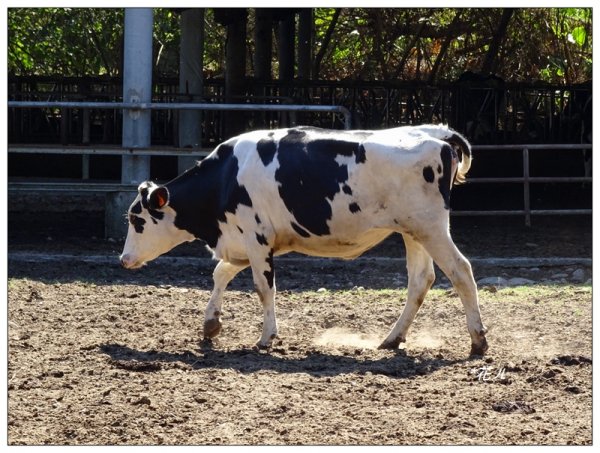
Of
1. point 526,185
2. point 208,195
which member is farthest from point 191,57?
point 208,195

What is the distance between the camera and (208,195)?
8.80 meters

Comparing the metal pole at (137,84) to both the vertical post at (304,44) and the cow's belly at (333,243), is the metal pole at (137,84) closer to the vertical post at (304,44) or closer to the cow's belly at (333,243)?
the cow's belly at (333,243)

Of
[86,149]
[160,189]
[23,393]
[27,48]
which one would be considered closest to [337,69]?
[27,48]

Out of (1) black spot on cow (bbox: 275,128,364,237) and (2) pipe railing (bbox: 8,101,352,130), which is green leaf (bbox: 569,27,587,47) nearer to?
(2) pipe railing (bbox: 8,101,352,130)

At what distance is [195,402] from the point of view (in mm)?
6582

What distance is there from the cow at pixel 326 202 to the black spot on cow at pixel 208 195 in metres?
0.01

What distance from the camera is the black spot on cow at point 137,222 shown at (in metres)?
9.04

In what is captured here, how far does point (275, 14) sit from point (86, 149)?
21.5ft

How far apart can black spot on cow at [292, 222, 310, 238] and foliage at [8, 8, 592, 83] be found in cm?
1483

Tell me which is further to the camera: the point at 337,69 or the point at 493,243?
the point at 337,69

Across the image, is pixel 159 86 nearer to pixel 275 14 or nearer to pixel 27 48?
pixel 275 14

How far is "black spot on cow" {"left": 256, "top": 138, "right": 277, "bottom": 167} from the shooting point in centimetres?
840

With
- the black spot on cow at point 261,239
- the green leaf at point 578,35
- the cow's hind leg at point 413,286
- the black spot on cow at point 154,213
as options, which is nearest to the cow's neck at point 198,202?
the black spot on cow at point 154,213

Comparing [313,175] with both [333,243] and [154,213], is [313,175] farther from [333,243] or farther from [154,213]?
[154,213]
